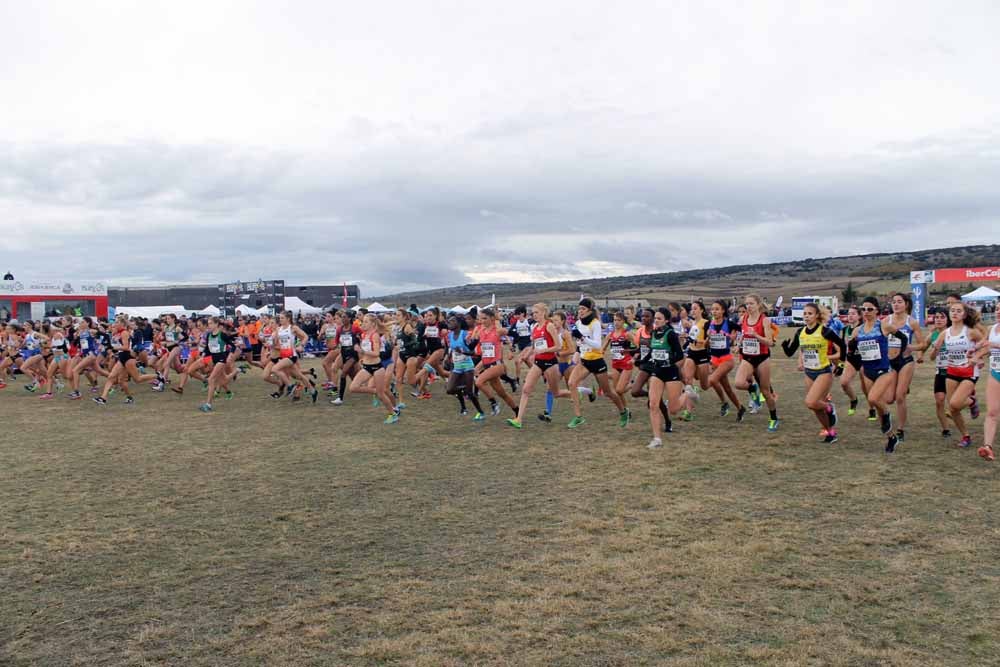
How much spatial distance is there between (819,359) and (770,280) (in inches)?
4418

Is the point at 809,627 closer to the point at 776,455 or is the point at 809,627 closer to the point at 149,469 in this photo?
the point at 776,455

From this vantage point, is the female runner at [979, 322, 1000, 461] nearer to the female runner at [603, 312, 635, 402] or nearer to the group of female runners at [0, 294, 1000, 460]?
the group of female runners at [0, 294, 1000, 460]

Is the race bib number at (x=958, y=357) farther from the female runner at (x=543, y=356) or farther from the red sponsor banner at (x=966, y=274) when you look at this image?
the red sponsor banner at (x=966, y=274)

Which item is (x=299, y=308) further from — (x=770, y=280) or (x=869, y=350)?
(x=770, y=280)

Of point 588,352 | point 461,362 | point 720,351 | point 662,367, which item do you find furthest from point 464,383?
point 720,351

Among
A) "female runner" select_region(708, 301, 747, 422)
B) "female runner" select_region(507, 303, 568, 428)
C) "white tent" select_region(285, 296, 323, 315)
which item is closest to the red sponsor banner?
"female runner" select_region(708, 301, 747, 422)

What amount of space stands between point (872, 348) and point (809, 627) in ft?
21.4

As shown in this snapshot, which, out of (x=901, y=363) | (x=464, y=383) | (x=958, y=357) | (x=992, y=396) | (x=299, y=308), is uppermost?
(x=299, y=308)

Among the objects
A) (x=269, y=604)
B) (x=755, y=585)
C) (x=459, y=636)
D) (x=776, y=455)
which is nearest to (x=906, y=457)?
(x=776, y=455)

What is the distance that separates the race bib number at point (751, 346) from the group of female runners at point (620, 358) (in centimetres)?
1

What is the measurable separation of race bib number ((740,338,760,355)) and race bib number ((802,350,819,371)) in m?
1.19

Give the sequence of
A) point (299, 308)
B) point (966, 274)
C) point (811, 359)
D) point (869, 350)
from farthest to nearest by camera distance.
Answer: point (299, 308), point (966, 274), point (869, 350), point (811, 359)

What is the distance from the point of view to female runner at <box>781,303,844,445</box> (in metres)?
9.51

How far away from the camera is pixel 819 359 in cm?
959
